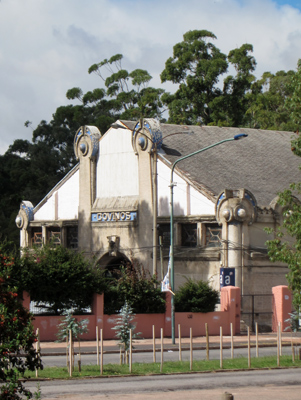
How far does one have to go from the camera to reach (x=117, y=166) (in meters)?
46.0

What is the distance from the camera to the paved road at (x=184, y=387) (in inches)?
683

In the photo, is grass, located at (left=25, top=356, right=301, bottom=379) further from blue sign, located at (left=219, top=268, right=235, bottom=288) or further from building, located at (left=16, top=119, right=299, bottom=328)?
building, located at (left=16, top=119, right=299, bottom=328)

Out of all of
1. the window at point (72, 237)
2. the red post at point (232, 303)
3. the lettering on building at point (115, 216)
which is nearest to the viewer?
the red post at point (232, 303)

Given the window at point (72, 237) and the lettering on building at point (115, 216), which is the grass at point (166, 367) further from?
the window at point (72, 237)

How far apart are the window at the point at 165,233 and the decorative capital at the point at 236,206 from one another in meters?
4.33

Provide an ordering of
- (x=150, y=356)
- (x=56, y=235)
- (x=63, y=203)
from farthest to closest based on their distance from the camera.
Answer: (x=56, y=235) < (x=63, y=203) < (x=150, y=356)

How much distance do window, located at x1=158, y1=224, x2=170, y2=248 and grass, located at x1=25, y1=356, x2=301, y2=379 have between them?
56.9 ft

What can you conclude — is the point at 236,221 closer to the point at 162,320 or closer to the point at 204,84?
the point at 162,320

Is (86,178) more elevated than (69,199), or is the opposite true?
(86,178)

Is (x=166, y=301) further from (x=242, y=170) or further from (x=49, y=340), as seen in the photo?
(x=242, y=170)

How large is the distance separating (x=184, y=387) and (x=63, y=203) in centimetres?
3199

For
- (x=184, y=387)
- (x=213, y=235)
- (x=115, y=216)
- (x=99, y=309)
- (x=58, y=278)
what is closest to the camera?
(x=184, y=387)

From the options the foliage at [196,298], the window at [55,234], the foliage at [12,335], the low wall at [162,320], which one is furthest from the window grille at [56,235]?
the foliage at [12,335]

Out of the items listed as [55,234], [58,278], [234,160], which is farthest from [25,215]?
[58,278]
